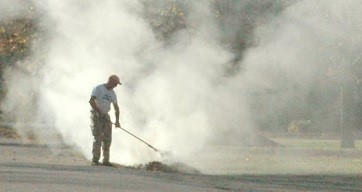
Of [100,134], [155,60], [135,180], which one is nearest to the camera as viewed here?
[135,180]

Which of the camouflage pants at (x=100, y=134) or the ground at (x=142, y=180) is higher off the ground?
the camouflage pants at (x=100, y=134)

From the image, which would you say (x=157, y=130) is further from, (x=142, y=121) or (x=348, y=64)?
(x=348, y=64)

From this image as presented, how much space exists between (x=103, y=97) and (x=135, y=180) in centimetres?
471

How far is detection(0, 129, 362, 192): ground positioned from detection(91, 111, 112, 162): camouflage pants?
49cm

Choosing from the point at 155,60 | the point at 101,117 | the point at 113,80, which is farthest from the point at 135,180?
the point at 155,60

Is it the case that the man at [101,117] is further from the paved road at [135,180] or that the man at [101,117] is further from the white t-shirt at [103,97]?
the paved road at [135,180]

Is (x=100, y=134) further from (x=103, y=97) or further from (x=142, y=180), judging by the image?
(x=142, y=180)

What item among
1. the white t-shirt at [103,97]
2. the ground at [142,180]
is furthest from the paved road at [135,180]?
the white t-shirt at [103,97]

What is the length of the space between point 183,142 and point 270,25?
529 centimetres

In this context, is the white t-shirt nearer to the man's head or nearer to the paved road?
the man's head

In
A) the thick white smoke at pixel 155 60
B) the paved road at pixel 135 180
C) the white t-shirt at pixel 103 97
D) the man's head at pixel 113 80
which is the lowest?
the paved road at pixel 135 180

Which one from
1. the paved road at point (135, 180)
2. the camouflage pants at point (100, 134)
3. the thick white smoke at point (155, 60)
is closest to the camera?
the paved road at point (135, 180)

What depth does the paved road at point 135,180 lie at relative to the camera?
14.1 m

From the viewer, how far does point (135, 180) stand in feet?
51.5
